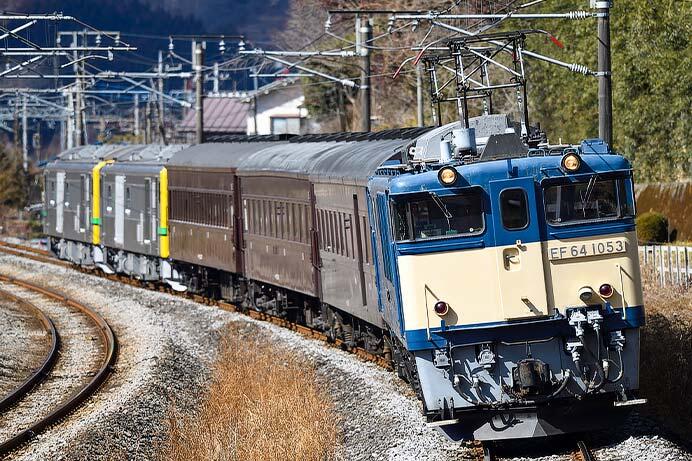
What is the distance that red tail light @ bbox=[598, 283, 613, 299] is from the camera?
445 inches

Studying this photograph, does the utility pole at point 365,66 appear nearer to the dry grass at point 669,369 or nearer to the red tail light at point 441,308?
the dry grass at point 669,369

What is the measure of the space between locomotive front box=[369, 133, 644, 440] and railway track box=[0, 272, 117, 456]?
4908 mm

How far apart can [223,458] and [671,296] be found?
12096 millimetres

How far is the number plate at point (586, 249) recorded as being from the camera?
1137 centimetres

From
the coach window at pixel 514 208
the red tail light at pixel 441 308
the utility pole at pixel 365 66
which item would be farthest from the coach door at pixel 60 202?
the coach window at pixel 514 208

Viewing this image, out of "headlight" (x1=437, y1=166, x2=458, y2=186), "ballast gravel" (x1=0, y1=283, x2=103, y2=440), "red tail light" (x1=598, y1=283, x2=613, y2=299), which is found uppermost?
"headlight" (x1=437, y1=166, x2=458, y2=186)

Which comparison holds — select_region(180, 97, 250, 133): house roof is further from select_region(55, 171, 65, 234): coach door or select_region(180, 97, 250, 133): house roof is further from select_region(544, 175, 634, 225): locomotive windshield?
select_region(544, 175, 634, 225): locomotive windshield

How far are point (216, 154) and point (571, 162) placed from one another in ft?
54.9

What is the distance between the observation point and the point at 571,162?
37.3 ft

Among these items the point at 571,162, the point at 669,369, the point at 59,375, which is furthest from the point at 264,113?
the point at 571,162

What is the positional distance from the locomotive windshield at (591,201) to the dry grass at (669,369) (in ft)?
9.26

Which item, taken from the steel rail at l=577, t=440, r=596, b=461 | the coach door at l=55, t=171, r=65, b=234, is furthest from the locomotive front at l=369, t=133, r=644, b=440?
the coach door at l=55, t=171, r=65, b=234

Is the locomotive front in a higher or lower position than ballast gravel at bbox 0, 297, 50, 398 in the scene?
higher

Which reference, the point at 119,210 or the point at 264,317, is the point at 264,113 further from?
the point at 264,317
